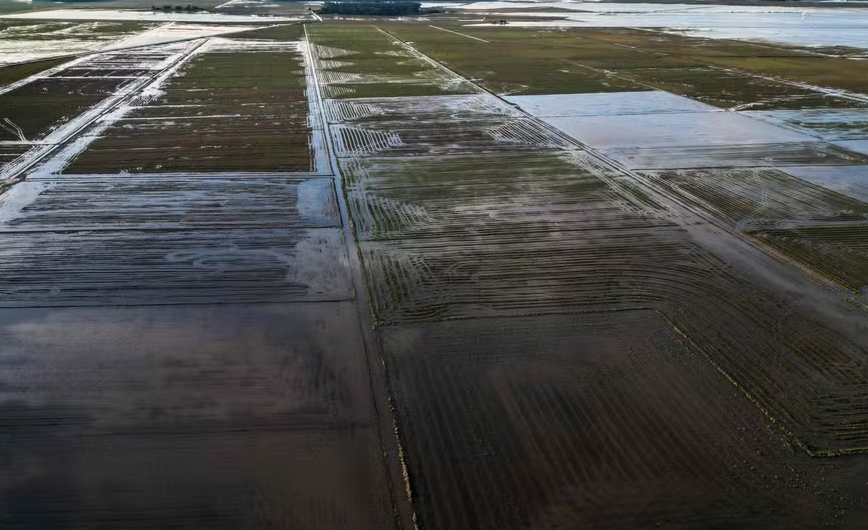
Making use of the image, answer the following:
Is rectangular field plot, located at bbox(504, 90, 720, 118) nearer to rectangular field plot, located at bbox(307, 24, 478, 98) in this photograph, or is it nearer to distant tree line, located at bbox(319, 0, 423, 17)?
rectangular field plot, located at bbox(307, 24, 478, 98)

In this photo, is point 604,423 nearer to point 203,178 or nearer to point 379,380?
point 379,380

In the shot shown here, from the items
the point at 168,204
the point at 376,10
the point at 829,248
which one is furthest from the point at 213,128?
the point at 376,10

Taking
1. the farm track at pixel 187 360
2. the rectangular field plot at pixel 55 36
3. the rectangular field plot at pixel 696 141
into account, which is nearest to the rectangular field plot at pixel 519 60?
the rectangular field plot at pixel 696 141

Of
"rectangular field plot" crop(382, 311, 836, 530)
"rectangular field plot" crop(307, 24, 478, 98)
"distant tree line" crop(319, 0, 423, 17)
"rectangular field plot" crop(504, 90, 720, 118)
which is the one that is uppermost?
"distant tree line" crop(319, 0, 423, 17)

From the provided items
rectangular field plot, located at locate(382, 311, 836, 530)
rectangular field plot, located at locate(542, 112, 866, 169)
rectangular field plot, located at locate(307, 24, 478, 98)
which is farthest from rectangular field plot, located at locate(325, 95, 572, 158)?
rectangular field plot, located at locate(382, 311, 836, 530)

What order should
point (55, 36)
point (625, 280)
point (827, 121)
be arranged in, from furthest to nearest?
1. point (55, 36)
2. point (827, 121)
3. point (625, 280)

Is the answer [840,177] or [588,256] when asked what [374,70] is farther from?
[588,256]

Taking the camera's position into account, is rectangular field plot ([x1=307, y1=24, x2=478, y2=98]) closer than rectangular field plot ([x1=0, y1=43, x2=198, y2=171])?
No
